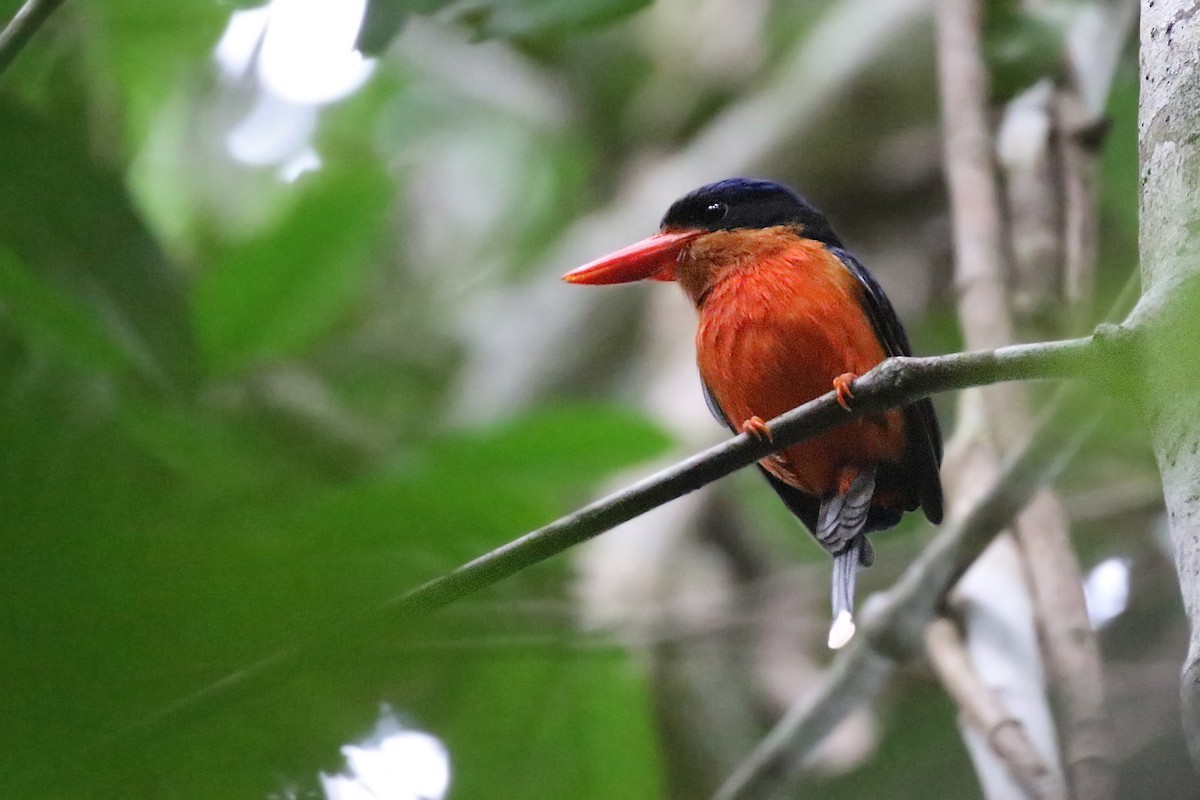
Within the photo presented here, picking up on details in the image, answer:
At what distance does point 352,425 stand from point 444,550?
9.08 ft

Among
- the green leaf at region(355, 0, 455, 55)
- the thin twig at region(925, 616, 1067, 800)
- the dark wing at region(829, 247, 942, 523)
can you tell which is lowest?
the thin twig at region(925, 616, 1067, 800)

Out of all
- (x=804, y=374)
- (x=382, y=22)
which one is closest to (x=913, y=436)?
(x=804, y=374)

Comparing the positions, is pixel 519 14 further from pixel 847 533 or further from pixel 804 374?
pixel 847 533

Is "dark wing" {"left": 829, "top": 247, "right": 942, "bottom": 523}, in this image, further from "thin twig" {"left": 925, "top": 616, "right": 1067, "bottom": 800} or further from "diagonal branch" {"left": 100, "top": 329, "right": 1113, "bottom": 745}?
"diagonal branch" {"left": 100, "top": 329, "right": 1113, "bottom": 745}

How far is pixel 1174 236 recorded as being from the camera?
1116 millimetres

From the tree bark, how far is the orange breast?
116 centimetres

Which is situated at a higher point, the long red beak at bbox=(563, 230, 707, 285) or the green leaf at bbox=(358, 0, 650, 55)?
the green leaf at bbox=(358, 0, 650, 55)

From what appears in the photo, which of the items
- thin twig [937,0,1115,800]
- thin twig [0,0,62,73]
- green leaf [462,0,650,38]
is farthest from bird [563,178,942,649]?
thin twig [0,0,62,73]

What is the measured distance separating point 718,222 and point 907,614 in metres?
0.92

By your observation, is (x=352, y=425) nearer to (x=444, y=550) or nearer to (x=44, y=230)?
(x=44, y=230)

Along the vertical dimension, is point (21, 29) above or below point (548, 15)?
below

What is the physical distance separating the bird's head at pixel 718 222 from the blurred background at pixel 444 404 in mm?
340

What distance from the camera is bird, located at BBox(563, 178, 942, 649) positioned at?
242cm

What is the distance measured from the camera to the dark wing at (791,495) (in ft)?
8.83
